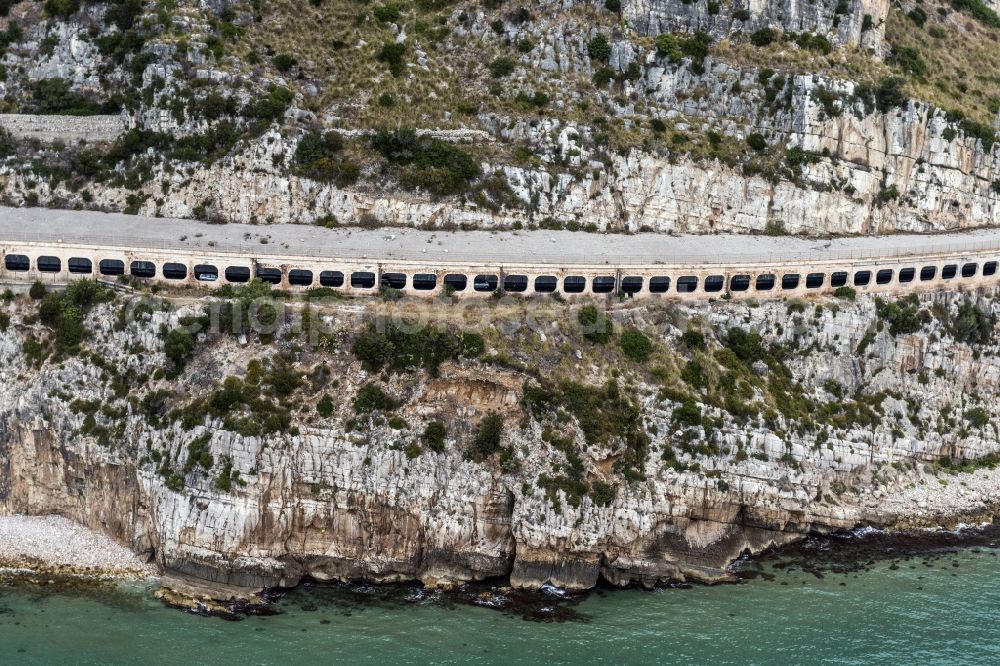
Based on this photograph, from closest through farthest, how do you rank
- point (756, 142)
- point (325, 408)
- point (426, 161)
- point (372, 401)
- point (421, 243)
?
point (325, 408) < point (372, 401) < point (421, 243) < point (426, 161) < point (756, 142)

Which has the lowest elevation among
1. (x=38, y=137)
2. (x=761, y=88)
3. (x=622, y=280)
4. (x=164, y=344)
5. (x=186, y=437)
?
(x=186, y=437)

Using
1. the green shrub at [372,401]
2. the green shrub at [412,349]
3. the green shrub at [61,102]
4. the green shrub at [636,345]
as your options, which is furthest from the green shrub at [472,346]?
the green shrub at [61,102]

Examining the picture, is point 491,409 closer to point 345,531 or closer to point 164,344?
point 345,531

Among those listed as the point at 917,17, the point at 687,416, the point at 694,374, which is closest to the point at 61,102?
the point at 694,374

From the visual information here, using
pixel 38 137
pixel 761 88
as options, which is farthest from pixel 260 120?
pixel 761 88

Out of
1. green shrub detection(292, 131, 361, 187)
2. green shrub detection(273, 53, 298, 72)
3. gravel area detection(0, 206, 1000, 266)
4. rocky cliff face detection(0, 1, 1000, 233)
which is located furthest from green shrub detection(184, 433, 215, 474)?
green shrub detection(273, 53, 298, 72)

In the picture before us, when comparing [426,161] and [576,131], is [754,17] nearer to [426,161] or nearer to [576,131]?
[576,131]

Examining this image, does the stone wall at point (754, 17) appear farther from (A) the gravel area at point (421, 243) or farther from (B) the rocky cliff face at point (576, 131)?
(A) the gravel area at point (421, 243)
